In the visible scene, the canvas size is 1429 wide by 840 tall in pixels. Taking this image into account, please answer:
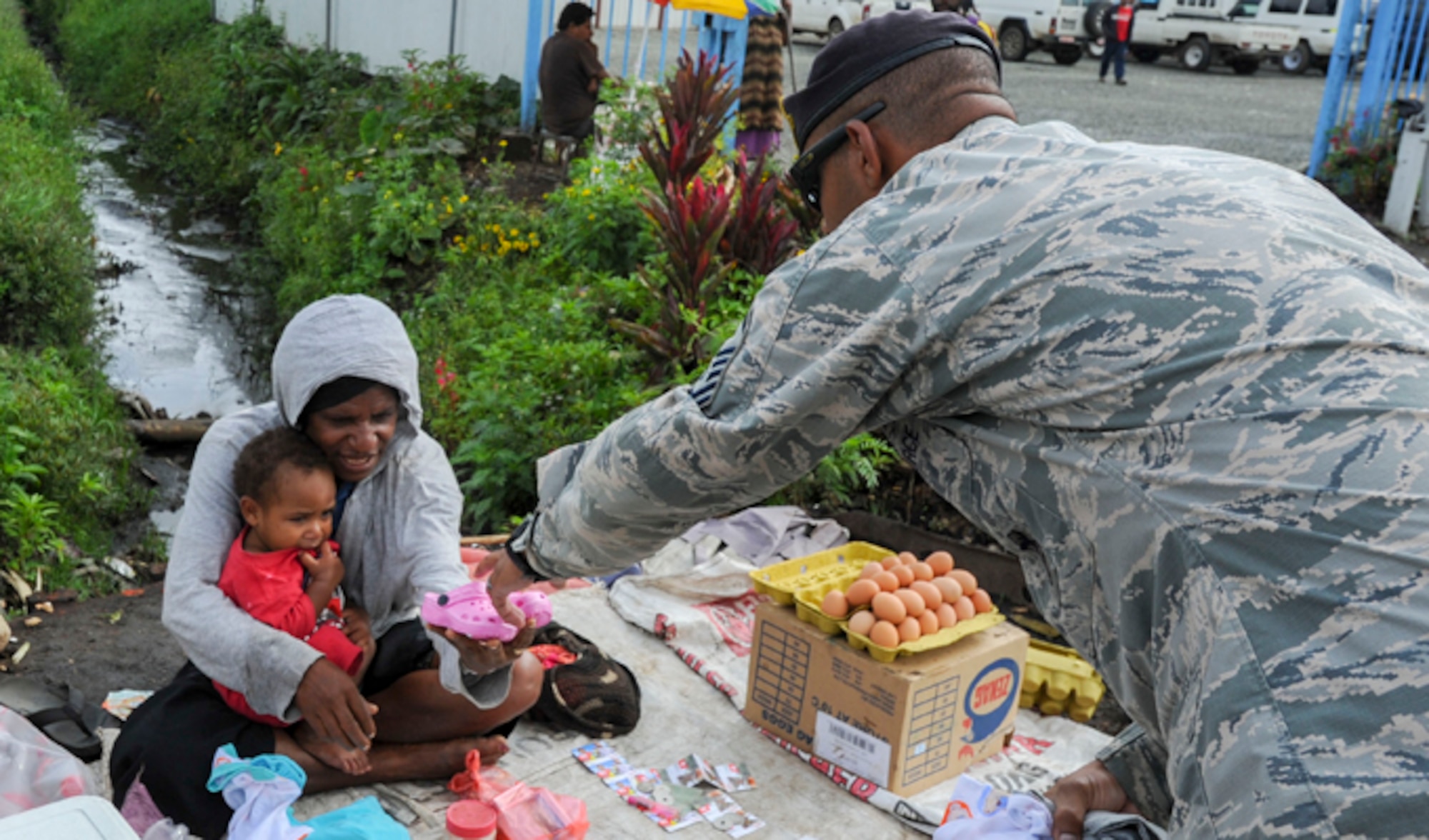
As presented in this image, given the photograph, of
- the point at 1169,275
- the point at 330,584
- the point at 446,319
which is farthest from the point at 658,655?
the point at 446,319

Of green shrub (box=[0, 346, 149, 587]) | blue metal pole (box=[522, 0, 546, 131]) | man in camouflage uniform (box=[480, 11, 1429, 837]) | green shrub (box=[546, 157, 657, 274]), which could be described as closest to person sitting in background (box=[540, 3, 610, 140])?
blue metal pole (box=[522, 0, 546, 131])

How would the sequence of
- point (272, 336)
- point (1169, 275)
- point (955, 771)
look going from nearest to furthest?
point (1169, 275)
point (955, 771)
point (272, 336)

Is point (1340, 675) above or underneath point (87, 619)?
above

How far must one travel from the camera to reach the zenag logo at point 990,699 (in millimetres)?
3340

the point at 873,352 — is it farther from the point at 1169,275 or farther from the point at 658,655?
the point at 658,655

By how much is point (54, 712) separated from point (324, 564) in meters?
0.87

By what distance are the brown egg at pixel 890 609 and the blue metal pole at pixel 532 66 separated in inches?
295

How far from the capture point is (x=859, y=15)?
18.3 meters

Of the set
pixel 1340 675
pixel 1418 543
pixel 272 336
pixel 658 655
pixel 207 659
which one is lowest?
pixel 272 336

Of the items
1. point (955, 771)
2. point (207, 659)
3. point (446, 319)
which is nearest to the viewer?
point (207, 659)

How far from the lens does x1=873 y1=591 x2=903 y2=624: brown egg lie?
3.17m

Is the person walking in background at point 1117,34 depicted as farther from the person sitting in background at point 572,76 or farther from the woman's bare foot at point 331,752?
the woman's bare foot at point 331,752

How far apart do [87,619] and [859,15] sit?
1619cm

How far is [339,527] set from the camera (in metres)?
2.98
